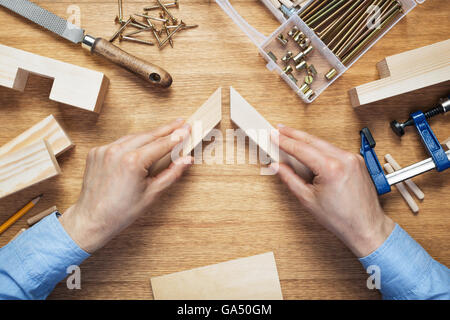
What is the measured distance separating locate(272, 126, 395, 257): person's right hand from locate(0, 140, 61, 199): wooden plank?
744 millimetres

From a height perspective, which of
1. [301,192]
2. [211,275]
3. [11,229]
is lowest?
[211,275]

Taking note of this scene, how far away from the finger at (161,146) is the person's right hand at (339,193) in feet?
1.01

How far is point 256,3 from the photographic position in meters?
1.15

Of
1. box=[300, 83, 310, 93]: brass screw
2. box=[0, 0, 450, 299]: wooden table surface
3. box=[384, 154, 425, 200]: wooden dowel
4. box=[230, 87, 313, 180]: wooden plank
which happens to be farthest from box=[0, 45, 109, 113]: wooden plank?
box=[384, 154, 425, 200]: wooden dowel

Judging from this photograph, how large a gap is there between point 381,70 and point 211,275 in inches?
36.0

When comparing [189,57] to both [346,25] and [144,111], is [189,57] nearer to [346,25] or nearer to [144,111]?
[144,111]

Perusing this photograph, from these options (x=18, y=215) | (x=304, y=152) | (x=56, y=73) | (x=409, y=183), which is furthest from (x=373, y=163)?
(x=18, y=215)

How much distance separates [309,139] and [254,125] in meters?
0.19

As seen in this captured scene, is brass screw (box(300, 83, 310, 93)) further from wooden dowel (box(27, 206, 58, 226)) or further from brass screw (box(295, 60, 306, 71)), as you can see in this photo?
wooden dowel (box(27, 206, 58, 226))

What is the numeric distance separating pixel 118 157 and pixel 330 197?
0.65m

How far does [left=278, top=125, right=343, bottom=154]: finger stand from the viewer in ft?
3.37

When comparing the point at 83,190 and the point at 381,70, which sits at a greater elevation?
the point at 381,70

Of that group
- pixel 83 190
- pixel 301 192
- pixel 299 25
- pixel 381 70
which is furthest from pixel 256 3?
pixel 83 190

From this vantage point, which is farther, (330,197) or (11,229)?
(11,229)
